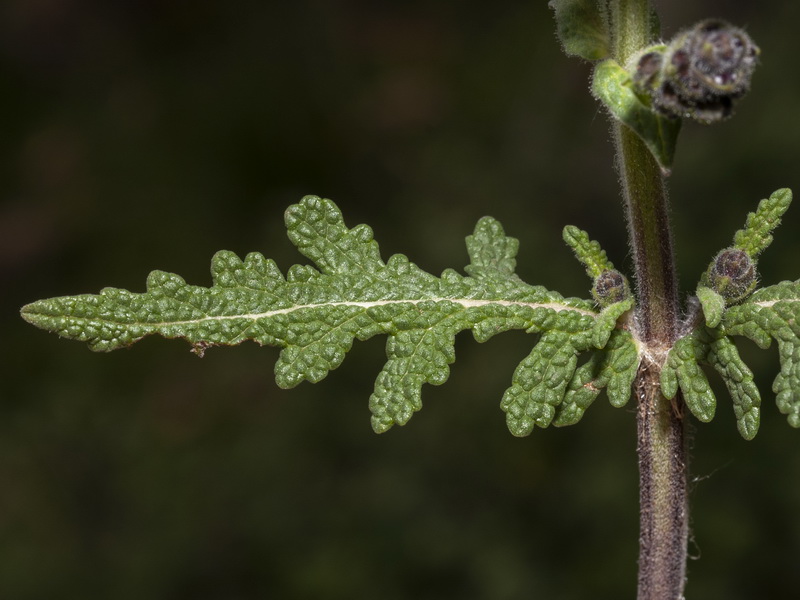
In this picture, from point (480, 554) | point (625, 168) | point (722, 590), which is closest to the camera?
point (625, 168)

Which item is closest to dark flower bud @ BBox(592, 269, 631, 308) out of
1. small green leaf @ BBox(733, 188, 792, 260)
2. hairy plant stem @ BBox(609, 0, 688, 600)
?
hairy plant stem @ BBox(609, 0, 688, 600)

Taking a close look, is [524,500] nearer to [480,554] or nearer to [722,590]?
[480,554]

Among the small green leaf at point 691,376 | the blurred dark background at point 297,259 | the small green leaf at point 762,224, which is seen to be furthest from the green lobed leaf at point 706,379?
the blurred dark background at point 297,259

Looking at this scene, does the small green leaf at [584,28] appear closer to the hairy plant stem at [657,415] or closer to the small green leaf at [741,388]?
the hairy plant stem at [657,415]

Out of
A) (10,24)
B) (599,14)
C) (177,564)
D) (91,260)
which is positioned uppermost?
(10,24)

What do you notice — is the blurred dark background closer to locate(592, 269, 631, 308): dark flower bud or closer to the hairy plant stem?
the hairy plant stem

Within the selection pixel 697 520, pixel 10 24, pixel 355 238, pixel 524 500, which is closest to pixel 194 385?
pixel 524 500
